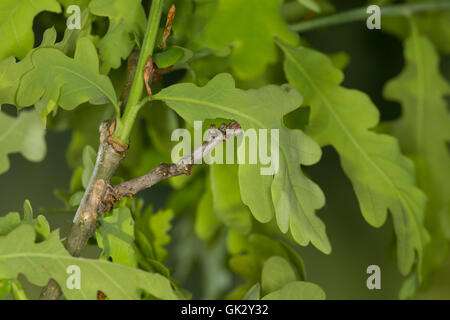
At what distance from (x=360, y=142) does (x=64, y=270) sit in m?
0.25

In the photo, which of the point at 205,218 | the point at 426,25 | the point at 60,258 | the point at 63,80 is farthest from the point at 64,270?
the point at 426,25

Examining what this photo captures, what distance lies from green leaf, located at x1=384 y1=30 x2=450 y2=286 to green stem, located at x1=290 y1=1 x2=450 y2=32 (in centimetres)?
4

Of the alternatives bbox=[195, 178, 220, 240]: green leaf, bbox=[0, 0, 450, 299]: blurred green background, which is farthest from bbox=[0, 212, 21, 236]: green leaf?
bbox=[0, 0, 450, 299]: blurred green background

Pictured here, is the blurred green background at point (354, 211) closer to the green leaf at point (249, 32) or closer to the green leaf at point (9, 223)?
the green leaf at point (249, 32)

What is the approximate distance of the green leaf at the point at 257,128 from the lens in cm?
31

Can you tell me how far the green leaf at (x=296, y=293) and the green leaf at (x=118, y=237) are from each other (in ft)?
0.29

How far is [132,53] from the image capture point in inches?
14.3

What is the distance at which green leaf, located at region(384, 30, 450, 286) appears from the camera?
0.53 metres

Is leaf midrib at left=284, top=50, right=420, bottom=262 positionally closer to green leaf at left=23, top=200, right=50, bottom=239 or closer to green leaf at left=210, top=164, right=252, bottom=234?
green leaf at left=210, top=164, right=252, bottom=234

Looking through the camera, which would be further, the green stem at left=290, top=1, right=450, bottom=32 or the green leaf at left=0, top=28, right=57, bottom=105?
the green stem at left=290, top=1, right=450, bottom=32

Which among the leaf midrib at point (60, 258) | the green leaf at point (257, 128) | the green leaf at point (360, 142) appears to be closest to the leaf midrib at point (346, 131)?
the green leaf at point (360, 142)

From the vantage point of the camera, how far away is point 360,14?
517 millimetres

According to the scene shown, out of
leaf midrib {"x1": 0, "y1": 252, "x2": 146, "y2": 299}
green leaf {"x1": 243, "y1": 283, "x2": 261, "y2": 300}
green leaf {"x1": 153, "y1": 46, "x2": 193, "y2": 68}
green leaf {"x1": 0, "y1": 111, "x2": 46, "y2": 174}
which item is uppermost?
green leaf {"x1": 153, "y1": 46, "x2": 193, "y2": 68}
